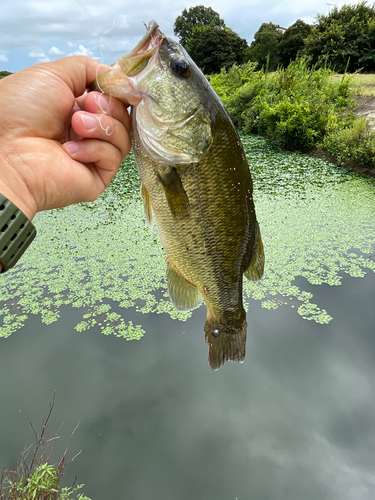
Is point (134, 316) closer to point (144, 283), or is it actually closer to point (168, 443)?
point (144, 283)

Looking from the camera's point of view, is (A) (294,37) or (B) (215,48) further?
(B) (215,48)

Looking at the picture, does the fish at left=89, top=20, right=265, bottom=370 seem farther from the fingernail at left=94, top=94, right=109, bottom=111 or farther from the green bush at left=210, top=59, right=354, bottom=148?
the green bush at left=210, top=59, right=354, bottom=148

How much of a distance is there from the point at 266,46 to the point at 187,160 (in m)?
23.6

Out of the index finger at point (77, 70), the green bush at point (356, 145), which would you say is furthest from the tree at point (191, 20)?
the index finger at point (77, 70)

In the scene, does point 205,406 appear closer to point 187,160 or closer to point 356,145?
point 187,160

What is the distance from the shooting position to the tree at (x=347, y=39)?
15109 mm

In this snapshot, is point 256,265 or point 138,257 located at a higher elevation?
point 256,265

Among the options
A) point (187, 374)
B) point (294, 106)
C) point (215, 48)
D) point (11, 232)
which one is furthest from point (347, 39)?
point (11, 232)

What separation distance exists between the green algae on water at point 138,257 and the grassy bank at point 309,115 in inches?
50.1

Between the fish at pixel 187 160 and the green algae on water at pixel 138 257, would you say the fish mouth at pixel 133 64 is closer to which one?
the fish at pixel 187 160

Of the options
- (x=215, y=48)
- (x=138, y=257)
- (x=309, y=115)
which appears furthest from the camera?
(x=215, y=48)

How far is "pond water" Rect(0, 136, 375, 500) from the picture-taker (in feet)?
6.98

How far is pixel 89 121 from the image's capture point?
100cm

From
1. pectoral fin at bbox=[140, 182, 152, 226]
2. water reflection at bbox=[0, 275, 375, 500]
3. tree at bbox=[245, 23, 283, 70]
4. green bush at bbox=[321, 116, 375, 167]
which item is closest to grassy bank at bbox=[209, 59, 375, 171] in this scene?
green bush at bbox=[321, 116, 375, 167]
